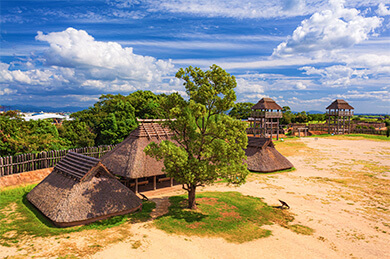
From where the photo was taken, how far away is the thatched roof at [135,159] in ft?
62.7

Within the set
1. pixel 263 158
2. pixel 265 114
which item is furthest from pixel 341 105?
pixel 263 158

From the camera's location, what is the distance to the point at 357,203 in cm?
1830

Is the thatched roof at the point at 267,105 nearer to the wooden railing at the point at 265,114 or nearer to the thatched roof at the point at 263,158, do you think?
the wooden railing at the point at 265,114

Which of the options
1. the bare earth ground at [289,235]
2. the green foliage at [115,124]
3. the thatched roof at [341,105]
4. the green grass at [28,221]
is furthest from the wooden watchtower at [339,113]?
the green grass at [28,221]

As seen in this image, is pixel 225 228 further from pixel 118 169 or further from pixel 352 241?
pixel 118 169

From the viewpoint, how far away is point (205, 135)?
624 inches

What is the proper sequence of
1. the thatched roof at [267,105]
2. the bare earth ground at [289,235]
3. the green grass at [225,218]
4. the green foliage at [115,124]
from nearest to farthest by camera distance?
1. the bare earth ground at [289,235]
2. the green grass at [225,218]
3. the green foliage at [115,124]
4. the thatched roof at [267,105]

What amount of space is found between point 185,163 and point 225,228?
447 cm

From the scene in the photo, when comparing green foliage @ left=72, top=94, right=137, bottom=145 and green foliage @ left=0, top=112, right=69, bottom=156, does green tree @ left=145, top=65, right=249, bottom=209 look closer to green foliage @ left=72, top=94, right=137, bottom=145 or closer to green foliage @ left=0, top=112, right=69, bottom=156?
green foliage @ left=0, top=112, right=69, bottom=156

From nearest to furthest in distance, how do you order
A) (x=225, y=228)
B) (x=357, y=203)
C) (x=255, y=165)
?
(x=225, y=228)
(x=357, y=203)
(x=255, y=165)

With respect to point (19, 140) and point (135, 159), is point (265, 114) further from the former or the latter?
point (19, 140)

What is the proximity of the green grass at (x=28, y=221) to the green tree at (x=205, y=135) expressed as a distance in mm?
3683

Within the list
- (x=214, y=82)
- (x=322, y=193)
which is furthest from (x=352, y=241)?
(x=214, y=82)

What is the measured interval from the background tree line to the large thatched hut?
2.56 meters
